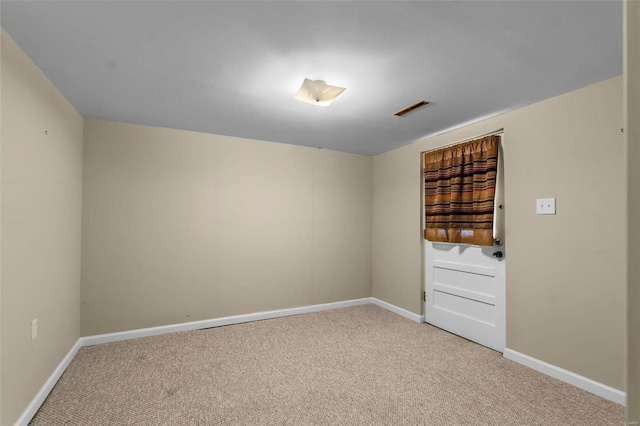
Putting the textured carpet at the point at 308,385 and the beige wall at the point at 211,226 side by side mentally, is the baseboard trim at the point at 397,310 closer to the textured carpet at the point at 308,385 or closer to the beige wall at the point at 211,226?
the beige wall at the point at 211,226

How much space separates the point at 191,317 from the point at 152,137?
2023 mm

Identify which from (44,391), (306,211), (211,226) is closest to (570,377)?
(306,211)

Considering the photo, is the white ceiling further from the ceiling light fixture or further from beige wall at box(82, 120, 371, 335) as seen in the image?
beige wall at box(82, 120, 371, 335)

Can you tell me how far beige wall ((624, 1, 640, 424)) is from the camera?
1.37 feet

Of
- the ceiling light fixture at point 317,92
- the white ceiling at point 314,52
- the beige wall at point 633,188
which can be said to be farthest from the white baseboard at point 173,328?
the beige wall at point 633,188

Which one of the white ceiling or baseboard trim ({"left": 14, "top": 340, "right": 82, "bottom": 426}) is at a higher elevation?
the white ceiling

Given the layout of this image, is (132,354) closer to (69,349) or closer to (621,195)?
(69,349)

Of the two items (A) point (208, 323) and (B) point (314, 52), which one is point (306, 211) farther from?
(B) point (314, 52)

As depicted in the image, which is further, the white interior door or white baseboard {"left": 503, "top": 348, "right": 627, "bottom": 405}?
the white interior door

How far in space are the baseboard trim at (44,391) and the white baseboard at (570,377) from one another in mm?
3615

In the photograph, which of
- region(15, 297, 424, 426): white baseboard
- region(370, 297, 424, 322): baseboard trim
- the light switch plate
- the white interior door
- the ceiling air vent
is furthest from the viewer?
region(370, 297, 424, 322): baseboard trim

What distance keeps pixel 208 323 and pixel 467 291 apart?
2.89 meters

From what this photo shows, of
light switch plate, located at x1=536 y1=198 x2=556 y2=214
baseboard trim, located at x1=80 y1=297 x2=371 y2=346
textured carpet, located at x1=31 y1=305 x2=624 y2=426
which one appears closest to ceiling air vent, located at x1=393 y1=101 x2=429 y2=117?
light switch plate, located at x1=536 y1=198 x2=556 y2=214

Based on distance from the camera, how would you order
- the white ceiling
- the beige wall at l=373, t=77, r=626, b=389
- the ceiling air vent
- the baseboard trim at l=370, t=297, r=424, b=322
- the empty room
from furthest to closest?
the baseboard trim at l=370, t=297, r=424, b=322
the ceiling air vent
the beige wall at l=373, t=77, r=626, b=389
the empty room
the white ceiling
